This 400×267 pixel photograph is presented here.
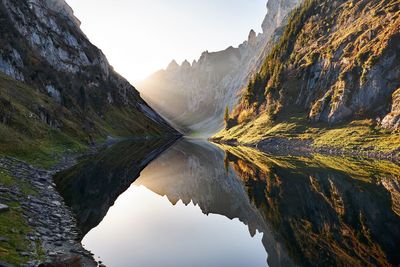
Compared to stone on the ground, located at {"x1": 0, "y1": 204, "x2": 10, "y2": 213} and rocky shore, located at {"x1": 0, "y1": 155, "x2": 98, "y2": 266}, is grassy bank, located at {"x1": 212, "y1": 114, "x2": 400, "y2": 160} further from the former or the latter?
stone on the ground, located at {"x1": 0, "y1": 204, "x2": 10, "y2": 213}

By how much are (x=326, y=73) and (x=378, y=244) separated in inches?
4892

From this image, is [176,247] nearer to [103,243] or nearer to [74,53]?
[103,243]

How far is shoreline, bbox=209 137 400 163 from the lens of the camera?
8021 cm

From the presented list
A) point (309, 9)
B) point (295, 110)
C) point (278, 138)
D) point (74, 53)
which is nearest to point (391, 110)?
point (278, 138)

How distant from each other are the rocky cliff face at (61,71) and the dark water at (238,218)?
34.3 m

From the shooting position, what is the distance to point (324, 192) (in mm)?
38406

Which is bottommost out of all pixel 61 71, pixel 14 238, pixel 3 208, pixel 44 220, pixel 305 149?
pixel 14 238

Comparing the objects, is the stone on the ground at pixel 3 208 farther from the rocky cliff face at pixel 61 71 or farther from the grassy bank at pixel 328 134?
the grassy bank at pixel 328 134

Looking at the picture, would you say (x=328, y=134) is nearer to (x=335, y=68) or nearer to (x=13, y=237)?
(x=335, y=68)

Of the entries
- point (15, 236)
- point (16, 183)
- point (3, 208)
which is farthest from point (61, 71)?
point (15, 236)

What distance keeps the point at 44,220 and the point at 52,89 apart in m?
91.4

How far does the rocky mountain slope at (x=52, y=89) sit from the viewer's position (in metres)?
56.9

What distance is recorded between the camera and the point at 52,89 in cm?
10388

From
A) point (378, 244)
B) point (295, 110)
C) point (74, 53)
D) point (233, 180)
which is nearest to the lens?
point (378, 244)
